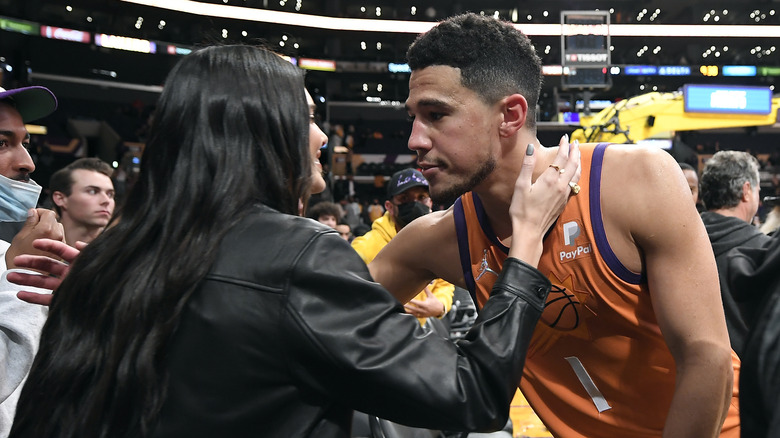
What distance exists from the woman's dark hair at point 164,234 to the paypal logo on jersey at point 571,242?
80cm

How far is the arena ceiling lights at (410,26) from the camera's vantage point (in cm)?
2528

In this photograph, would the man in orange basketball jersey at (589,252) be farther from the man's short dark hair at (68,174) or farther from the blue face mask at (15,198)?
the man's short dark hair at (68,174)

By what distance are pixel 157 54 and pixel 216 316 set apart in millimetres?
24740

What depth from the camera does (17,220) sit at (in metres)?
2.15

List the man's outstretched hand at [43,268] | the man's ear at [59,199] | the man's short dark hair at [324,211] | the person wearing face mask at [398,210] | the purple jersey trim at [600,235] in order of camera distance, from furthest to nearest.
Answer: the man's short dark hair at [324,211] → the person wearing face mask at [398,210] → the man's ear at [59,199] → the purple jersey trim at [600,235] → the man's outstretched hand at [43,268]

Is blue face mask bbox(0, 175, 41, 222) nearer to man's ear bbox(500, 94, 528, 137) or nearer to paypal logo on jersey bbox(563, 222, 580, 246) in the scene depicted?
man's ear bbox(500, 94, 528, 137)

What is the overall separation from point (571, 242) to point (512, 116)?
41 centimetres

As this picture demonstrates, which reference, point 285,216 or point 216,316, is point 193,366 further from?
point 285,216

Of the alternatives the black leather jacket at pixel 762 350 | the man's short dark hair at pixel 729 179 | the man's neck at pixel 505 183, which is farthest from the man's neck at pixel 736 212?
the black leather jacket at pixel 762 350

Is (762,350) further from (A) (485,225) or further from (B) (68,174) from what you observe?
(B) (68,174)

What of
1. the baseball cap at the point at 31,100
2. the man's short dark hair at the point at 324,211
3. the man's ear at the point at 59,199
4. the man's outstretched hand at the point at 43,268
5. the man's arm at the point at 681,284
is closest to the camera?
the man's outstretched hand at the point at 43,268

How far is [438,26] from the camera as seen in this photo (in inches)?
77.6

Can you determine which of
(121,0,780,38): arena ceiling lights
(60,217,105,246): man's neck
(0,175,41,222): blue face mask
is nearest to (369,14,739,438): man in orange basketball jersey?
(0,175,41,222): blue face mask

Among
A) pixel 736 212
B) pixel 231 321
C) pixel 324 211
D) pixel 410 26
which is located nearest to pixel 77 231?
pixel 324 211
